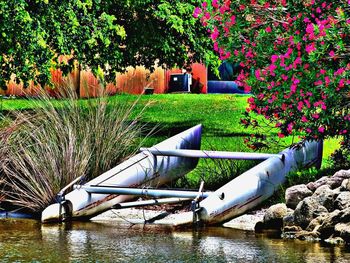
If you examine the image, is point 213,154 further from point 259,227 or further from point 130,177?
point 259,227

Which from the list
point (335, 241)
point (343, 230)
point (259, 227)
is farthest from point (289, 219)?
point (343, 230)

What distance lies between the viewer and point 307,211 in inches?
448

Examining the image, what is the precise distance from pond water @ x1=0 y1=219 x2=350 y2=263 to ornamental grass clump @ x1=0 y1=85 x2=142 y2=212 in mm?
857

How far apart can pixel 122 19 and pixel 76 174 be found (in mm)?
9155

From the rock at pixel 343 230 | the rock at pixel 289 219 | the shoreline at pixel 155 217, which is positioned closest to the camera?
the rock at pixel 343 230

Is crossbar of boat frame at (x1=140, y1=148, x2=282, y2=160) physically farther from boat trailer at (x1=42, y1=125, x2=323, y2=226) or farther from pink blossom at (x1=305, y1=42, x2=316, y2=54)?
pink blossom at (x1=305, y1=42, x2=316, y2=54)

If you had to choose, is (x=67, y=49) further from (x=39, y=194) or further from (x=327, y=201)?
(x=327, y=201)

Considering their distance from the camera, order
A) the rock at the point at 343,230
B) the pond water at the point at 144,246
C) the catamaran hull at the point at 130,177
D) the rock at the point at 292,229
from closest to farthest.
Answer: the pond water at the point at 144,246, the rock at the point at 343,230, the rock at the point at 292,229, the catamaran hull at the point at 130,177

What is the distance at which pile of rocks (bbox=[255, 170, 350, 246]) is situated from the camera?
11.0 metres

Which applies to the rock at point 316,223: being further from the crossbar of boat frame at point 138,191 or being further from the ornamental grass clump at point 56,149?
the ornamental grass clump at point 56,149

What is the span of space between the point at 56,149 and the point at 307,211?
3820 millimetres

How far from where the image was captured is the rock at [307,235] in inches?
440

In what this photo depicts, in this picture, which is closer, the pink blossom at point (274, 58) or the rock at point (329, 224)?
the rock at point (329, 224)

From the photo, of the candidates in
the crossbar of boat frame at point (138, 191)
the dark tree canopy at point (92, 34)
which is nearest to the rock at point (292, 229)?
the crossbar of boat frame at point (138, 191)
